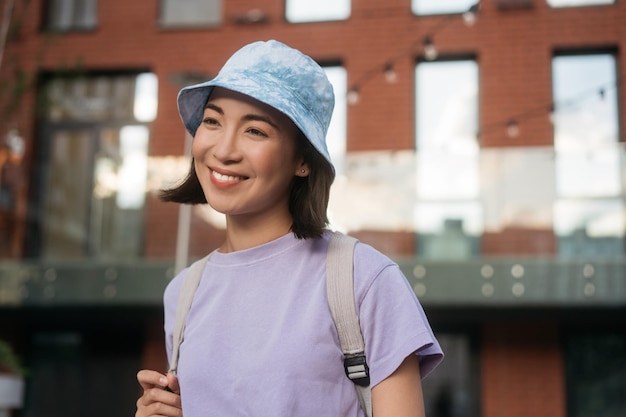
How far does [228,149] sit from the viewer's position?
175 centimetres

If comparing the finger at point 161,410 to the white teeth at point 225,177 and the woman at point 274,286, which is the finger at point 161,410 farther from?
the white teeth at point 225,177

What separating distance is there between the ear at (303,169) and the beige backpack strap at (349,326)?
24cm

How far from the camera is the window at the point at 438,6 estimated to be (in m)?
12.1

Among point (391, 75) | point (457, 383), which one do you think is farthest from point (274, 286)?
point (457, 383)

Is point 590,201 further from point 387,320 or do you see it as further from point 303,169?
point 387,320

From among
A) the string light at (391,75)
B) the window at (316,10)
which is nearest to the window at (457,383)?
the string light at (391,75)

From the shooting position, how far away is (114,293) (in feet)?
38.3

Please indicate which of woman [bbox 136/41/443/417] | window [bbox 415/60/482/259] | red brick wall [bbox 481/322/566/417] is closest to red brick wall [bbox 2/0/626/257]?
window [bbox 415/60/482/259]

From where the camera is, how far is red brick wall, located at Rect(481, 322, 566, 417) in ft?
38.2

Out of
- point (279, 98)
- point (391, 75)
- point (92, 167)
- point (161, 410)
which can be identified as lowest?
point (161, 410)

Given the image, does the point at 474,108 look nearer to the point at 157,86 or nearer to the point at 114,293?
the point at 157,86

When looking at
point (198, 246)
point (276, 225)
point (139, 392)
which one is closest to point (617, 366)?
point (198, 246)

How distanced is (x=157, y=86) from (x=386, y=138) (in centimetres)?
332

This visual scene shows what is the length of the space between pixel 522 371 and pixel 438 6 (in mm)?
4879
